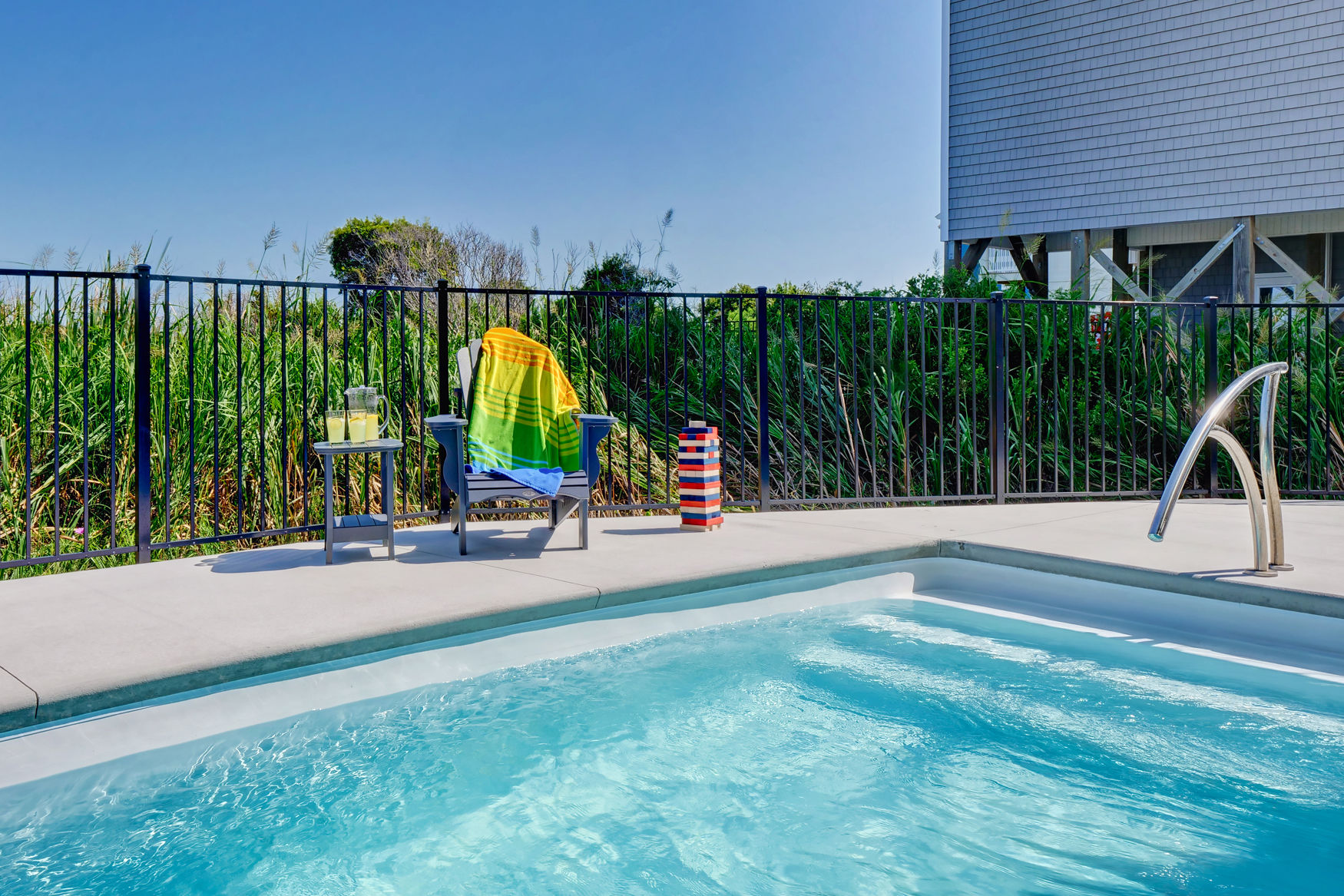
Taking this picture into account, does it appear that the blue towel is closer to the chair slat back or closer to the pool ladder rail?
the chair slat back

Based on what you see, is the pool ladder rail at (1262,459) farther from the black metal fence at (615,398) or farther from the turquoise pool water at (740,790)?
the black metal fence at (615,398)

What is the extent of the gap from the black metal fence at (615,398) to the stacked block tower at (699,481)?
20.6 inches

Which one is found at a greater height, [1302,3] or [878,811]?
[1302,3]

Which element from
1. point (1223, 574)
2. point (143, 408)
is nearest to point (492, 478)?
point (143, 408)

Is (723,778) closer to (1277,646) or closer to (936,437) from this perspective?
(1277,646)

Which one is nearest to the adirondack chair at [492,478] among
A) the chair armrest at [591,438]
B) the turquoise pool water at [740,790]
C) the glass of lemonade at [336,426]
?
the chair armrest at [591,438]

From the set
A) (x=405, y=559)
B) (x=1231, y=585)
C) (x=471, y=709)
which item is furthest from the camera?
(x=405, y=559)

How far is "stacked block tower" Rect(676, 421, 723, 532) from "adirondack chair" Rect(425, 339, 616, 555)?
2.04 feet

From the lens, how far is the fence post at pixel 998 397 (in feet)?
17.8

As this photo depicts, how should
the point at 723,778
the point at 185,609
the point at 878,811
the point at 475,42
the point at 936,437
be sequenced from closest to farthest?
the point at 878,811 → the point at 723,778 → the point at 185,609 → the point at 936,437 → the point at 475,42

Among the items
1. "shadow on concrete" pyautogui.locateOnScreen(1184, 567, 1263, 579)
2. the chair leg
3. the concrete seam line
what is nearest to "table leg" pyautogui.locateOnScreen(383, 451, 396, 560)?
the chair leg

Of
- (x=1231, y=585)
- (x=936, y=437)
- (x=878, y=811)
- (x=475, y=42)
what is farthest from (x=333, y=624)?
(x=475, y=42)

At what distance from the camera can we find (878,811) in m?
2.04

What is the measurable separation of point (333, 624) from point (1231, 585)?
113 inches
